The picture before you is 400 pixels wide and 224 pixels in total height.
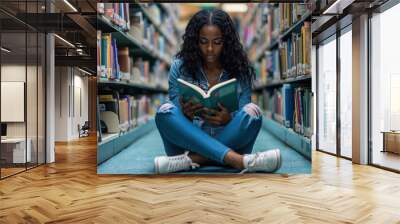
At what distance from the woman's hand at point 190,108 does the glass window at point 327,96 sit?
3.47 meters

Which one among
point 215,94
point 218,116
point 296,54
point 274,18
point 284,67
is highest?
point 274,18

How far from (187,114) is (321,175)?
5.65 feet

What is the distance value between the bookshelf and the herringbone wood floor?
0.61 m

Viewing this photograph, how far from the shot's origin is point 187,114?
12.6ft

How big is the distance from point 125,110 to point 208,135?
3.07 ft

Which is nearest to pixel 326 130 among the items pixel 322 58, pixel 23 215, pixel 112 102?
pixel 322 58

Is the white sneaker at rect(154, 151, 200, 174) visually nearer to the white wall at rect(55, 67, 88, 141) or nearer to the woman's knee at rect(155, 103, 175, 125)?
Answer: the woman's knee at rect(155, 103, 175, 125)

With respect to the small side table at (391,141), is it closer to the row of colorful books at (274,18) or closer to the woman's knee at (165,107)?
the row of colorful books at (274,18)

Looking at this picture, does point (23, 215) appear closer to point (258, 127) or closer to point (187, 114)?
point (187, 114)

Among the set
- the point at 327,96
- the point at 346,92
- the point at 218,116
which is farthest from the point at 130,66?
the point at 327,96

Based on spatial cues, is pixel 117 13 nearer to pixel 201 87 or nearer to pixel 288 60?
pixel 201 87

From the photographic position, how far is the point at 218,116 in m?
3.83

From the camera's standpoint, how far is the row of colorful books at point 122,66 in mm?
3961

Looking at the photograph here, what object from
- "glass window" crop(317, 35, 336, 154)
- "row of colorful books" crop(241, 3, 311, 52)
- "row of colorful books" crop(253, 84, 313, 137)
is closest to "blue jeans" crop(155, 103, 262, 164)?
"row of colorful books" crop(253, 84, 313, 137)
